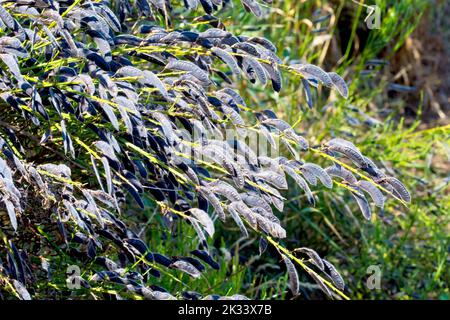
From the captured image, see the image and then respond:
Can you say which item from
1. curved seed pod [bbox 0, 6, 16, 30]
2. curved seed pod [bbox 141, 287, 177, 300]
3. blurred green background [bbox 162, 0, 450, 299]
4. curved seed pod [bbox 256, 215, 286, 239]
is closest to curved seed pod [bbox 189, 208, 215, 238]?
curved seed pod [bbox 256, 215, 286, 239]

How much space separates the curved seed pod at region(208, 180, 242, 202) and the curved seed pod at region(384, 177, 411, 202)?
35 centimetres

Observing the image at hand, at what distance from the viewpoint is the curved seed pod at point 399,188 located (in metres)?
1.73

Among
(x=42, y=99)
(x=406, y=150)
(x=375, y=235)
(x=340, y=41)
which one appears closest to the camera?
(x=42, y=99)

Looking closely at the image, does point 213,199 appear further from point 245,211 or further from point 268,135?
point 268,135

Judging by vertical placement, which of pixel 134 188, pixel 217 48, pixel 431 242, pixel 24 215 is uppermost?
pixel 217 48

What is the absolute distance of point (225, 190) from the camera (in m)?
1.71

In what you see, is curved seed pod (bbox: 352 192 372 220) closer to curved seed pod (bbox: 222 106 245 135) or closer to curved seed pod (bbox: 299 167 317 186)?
curved seed pod (bbox: 299 167 317 186)

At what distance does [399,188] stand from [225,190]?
0.39 metres

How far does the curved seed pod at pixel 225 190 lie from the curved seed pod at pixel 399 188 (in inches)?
13.8

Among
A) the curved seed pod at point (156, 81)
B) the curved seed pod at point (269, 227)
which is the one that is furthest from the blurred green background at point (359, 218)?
the curved seed pod at point (156, 81)

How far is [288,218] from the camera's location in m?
3.31
